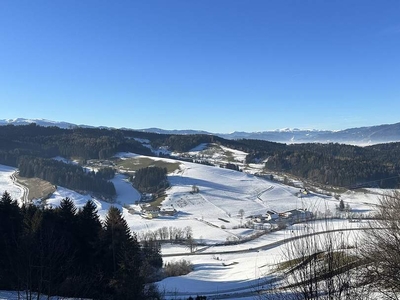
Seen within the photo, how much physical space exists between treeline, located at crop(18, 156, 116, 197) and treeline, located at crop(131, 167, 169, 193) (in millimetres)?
10403

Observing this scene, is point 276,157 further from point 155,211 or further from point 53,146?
point 53,146

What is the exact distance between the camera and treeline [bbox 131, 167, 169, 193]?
118312 mm

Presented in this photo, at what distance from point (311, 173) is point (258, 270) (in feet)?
387

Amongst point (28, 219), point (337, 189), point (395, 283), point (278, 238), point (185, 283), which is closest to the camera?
point (395, 283)

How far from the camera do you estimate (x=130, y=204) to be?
104 meters

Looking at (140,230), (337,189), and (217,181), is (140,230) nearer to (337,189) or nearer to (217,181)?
(217,181)

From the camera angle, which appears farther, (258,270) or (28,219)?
(258,270)

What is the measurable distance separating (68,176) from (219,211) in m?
52.8

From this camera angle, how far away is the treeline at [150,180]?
11831 cm

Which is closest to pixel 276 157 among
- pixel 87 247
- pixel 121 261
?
pixel 87 247

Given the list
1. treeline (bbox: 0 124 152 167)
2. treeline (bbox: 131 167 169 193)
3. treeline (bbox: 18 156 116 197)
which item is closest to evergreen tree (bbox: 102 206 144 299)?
treeline (bbox: 18 156 116 197)

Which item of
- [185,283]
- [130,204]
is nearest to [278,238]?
[185,283]

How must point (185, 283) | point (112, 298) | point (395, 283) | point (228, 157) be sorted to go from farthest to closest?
point (228, 157) < point (185, 283) < point (112, 298) < point (395, 283)

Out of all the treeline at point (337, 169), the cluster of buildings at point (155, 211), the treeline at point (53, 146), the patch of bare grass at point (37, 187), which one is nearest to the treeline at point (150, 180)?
the cluster of buildings at point (155, 211)
